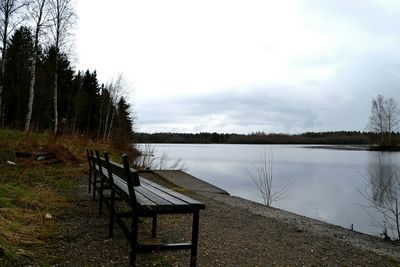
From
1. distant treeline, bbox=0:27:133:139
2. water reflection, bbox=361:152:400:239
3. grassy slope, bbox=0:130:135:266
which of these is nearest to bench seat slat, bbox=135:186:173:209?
grassy slope, bbox=0:130:135:266

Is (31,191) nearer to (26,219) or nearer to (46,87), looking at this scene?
(26,219)

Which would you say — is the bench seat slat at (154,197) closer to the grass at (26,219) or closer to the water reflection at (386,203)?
the grass at (26,219)

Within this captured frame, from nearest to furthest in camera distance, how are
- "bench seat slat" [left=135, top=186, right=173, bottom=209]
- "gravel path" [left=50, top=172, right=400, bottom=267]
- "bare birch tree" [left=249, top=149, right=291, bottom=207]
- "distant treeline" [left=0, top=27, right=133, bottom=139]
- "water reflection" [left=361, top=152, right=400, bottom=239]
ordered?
"bench seat slat" [left=135, top=186, right=173, bottom=209] → "gravel path" [left=50, top=172, right=400, bottom=267] → "water reflection" [left=361, top=152, right=400, bottom=239] → "bare birch tree" [left=249, top=149, right=291, bottom=207] → "distant treeline" [left=0, top=27, right=133, bottom=139]

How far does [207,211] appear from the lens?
808cm

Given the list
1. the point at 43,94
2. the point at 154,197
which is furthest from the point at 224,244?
the point at 43,94

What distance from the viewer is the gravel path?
424 cm

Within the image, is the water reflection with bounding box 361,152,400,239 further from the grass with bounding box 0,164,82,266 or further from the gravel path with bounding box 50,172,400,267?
the grass with bounding box 0,164,82,266

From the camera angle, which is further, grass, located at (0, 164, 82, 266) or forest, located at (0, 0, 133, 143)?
forest, located at (0, 0, 133, 143)

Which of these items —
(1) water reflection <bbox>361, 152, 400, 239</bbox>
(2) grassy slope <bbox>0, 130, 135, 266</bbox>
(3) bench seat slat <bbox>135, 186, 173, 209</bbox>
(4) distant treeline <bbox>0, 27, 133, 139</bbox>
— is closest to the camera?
(3) bench seat slat <bbox>135, 186, 173, 209</bbox>

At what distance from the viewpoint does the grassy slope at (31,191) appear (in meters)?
4.14

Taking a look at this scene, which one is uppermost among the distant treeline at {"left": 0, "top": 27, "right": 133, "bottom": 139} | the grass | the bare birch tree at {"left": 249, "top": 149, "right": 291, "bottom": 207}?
the distant treeline at {"left": 0, "top": 27, "right": 133, "bottom": 139}

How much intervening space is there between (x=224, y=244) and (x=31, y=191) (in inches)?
169

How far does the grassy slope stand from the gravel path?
27 centimetres

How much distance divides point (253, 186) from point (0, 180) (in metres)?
14.2
